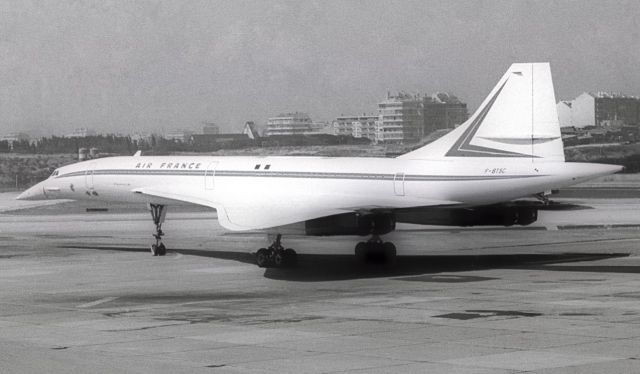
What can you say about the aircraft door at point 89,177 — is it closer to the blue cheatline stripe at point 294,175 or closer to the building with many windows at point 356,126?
the blue cheatline stripe at point 294,175

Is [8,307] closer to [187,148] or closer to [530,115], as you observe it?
[530,115]

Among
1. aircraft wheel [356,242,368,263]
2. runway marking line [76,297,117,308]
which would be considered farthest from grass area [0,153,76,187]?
runway marking line [76,297,117,308]

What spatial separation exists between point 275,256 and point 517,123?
23.0 ft

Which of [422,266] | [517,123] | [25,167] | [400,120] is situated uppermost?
[400,120]

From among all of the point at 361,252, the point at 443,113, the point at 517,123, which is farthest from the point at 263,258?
the point at 443,113

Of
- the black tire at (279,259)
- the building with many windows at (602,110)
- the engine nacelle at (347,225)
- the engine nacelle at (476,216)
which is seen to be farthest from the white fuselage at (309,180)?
the building with many windows at (602,110)

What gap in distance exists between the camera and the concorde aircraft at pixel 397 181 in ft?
Result: 85.5

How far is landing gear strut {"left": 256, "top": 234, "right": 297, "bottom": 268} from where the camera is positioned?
28547 millimetres

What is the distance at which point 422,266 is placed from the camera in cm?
2914

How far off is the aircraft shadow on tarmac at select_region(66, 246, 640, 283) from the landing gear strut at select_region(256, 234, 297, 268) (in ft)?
0.59

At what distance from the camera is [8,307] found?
70.1 feet

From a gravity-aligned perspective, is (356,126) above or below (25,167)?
above

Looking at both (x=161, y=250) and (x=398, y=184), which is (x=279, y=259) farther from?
(x=161, y=250)

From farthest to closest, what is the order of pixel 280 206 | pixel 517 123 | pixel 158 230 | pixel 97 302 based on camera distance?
pixel 158 230 < pixel 280 206 < pixel 517 123 < pixel 97 302
